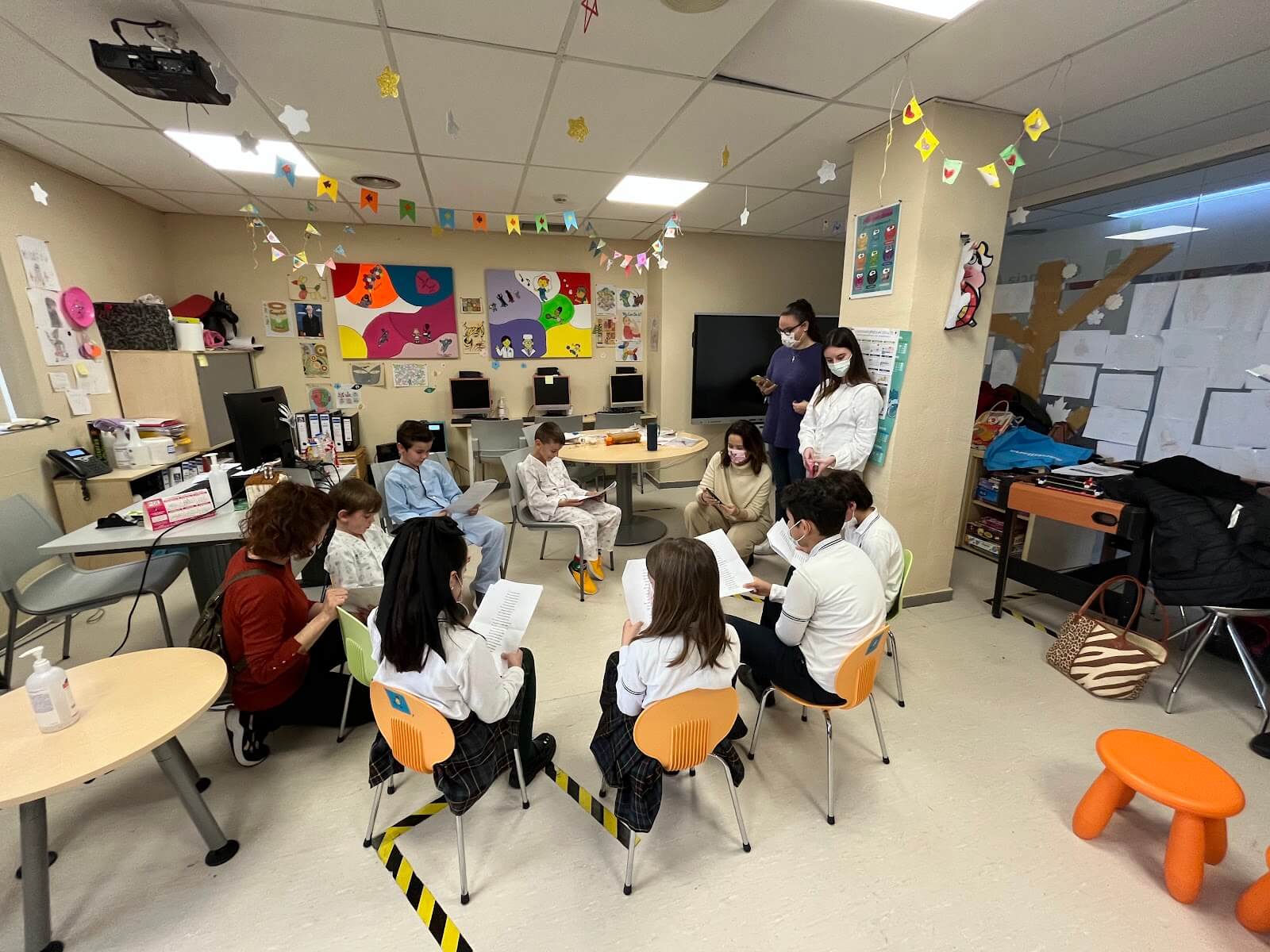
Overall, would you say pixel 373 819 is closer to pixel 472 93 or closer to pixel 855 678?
pixel 855 678

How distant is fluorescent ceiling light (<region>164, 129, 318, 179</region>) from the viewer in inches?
107

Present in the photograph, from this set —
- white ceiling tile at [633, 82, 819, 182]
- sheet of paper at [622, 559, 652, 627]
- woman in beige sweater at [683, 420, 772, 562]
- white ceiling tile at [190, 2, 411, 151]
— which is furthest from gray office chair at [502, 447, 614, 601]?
white ceiling tile at [633, 82, 819, 182]

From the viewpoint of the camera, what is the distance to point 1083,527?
2.80 m

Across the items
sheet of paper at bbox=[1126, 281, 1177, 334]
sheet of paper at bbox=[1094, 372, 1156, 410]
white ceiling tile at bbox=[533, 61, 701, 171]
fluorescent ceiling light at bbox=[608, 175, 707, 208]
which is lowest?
sheet of paper at bbox=[1094, 372, 1156, 410]

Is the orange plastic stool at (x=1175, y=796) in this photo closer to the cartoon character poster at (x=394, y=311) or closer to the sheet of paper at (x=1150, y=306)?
the sheet of paper at (x=1150, y=306)

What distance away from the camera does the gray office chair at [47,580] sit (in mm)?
2207

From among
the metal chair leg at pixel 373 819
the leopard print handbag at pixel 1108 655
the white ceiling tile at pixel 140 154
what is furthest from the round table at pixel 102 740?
the leopard print handbag at pixel 1108 655

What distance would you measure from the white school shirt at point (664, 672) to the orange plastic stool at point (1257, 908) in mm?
1473

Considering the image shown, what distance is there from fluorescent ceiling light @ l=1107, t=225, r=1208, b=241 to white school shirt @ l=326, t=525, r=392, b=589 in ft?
15.2

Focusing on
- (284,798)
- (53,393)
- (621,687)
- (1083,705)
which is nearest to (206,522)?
(284,798)

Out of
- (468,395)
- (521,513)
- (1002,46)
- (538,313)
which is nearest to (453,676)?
(521,513)

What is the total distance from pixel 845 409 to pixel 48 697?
3212 millimetres

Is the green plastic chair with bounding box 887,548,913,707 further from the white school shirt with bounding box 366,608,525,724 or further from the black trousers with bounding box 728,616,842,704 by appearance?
the white school shirt with bounding box 366,608,525,724

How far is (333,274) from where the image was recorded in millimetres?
4750
